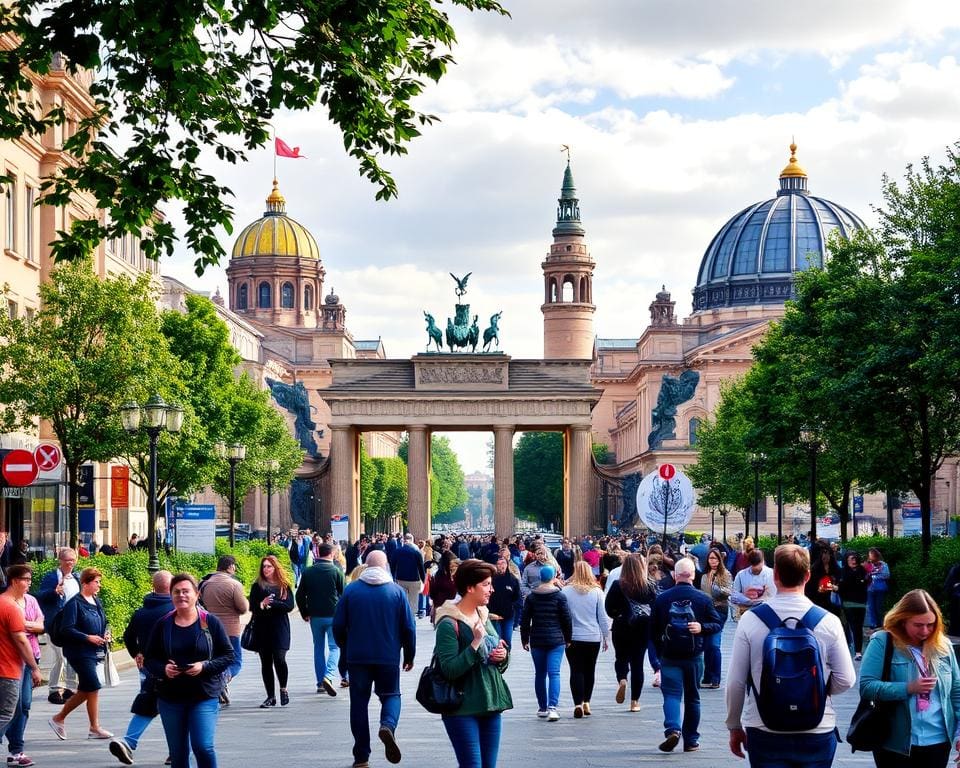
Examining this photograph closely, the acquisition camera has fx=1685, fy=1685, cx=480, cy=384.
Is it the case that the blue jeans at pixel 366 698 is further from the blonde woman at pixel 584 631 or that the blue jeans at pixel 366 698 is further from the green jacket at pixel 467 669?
the blonde woman at pixel 584 631

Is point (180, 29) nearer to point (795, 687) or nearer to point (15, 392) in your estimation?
point (795, 687)

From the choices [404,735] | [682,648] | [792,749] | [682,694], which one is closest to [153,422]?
[404,735]

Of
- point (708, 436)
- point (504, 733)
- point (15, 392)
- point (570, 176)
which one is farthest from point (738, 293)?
point (504, 733)

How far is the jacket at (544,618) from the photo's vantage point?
19.1m

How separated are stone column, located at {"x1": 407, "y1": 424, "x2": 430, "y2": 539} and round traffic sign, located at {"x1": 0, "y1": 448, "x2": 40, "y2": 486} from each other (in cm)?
6744

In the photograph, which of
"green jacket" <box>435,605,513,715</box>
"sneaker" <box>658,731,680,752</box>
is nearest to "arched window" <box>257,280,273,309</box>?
"sneaker" <box>658,731,680,752</box>

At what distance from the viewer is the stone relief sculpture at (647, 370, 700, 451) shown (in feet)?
395

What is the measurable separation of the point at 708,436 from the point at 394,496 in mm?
72515

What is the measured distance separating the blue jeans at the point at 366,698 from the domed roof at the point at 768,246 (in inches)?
5252

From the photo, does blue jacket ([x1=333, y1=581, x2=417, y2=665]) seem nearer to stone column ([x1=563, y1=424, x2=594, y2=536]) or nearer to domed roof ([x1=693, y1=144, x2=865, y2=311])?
stone column ([x1=563, y1=424, x2=594, y2=536])

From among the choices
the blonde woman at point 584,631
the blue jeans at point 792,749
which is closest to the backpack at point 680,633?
the blonde woman at point 584,631

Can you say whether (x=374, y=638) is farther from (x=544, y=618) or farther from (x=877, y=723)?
(x=877, y=723)

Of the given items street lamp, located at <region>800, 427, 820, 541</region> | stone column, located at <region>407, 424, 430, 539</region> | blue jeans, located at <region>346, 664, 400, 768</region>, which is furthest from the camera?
stone column, located at <region>407, 424, 430, 539</region>

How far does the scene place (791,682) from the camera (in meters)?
9.70
